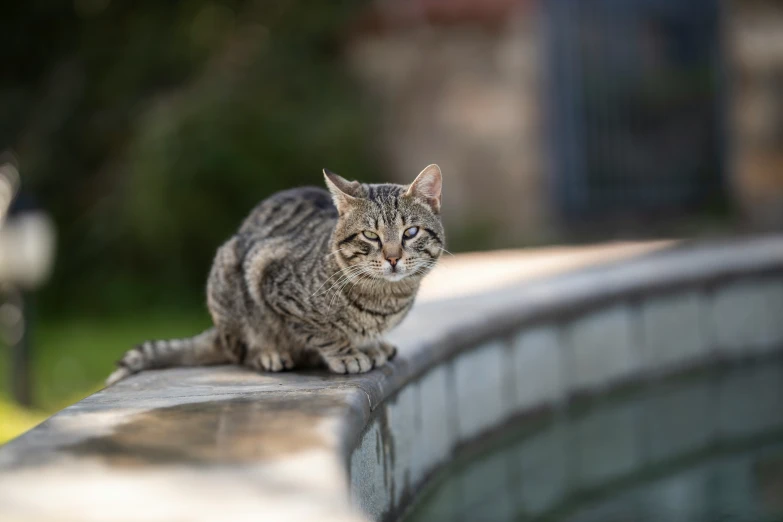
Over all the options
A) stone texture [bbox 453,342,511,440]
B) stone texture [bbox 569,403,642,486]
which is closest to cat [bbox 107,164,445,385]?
stone texture [bbox 453,342,511,440]

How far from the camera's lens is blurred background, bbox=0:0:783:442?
733 cm

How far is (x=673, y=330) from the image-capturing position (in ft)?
15.7

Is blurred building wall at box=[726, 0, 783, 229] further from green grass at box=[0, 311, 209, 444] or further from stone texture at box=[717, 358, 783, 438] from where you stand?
green grass at box=[0, 311, 209, 444]

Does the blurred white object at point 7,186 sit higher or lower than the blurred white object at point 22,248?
higher

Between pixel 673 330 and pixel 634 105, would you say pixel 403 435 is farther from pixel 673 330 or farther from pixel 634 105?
pixel 634 105

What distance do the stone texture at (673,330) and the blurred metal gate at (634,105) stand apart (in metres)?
2.90

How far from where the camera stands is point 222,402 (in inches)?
100

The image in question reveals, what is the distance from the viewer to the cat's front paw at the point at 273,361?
312cm

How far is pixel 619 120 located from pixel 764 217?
147 centimetres

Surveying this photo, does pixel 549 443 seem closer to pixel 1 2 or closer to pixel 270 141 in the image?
pixel 270 141

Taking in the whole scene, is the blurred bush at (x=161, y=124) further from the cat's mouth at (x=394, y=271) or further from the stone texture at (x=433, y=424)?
the cat's mouth at (x=394, y=271)

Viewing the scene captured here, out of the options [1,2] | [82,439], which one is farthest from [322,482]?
[1,2]

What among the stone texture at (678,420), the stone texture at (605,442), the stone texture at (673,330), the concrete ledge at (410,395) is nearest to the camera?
the concrete ledge at (410,395)

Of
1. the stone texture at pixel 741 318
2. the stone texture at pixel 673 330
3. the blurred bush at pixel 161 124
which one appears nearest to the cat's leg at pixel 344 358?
the stone texture at pixel 673 330
